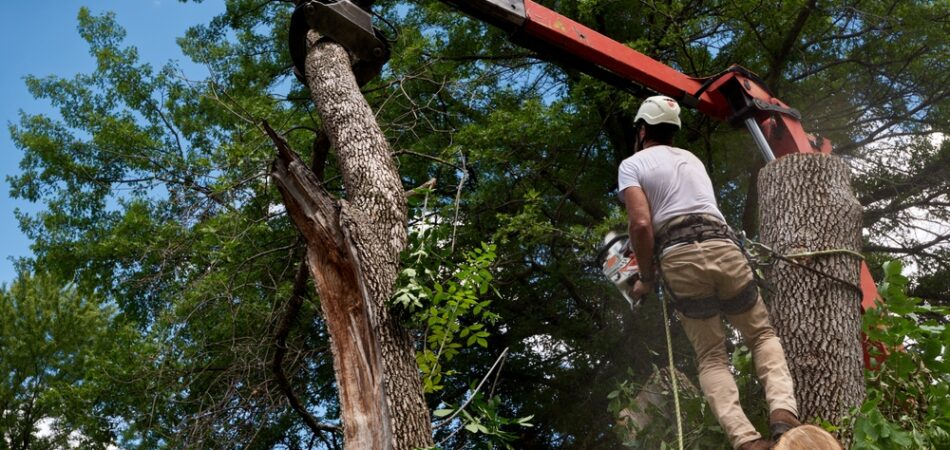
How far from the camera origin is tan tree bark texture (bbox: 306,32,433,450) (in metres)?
4.04

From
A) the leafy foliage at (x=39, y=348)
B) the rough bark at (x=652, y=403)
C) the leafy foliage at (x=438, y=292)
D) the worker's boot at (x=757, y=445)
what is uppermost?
the leafy foliage at (x=39, y=348)

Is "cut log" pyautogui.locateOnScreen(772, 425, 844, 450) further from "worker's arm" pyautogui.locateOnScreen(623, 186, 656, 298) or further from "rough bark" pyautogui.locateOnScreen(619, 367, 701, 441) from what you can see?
"rough bark" pyautogui.locateOnScreen(619, 367, 701, 441)

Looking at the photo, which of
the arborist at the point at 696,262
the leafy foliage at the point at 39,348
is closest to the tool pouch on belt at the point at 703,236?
the arborist at the point at 696,262

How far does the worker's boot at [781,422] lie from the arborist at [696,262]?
0.73 feet

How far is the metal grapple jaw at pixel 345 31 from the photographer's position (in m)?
6.12

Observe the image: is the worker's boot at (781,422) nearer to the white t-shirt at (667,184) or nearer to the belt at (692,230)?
the belt at (692,230)

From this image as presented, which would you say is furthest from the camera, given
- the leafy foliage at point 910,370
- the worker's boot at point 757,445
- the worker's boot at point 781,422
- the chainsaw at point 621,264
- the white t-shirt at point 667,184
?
the chainsaw at point 621,264

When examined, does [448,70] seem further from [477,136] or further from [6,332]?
[6,332]

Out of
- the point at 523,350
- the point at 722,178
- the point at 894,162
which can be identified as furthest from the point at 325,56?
the point at 894,162

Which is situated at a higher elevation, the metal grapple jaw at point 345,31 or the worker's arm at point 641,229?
the metal grapple jaw at point 345,31

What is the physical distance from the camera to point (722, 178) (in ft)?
38.8

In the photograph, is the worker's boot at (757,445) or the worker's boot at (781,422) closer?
the worker's boot at (757,445)

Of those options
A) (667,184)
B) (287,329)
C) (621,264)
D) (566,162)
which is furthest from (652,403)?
(566,162)

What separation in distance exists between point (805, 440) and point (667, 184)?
5.16 feet
